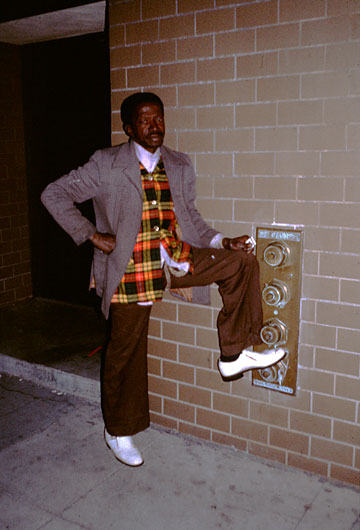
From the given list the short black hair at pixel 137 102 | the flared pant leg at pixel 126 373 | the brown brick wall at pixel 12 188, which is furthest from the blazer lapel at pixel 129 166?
the brown brick wall at pixel 12 188

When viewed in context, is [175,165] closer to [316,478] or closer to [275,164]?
[275,164]

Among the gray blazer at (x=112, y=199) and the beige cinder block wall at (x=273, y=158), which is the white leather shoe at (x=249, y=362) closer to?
the beige cinder block wall at (x=273, y=158)

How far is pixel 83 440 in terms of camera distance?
398cm

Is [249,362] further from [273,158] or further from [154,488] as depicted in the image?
[273,158]

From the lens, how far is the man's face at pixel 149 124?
10.6 ft

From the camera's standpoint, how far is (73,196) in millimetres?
3289

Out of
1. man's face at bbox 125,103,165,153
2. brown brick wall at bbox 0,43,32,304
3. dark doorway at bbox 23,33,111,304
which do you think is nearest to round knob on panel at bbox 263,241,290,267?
man's face at bbox 125,103,165,153

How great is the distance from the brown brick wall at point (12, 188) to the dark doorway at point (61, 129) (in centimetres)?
9

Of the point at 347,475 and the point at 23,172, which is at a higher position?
the point at 23,172

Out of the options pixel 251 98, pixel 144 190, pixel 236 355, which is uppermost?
pixel 251 98

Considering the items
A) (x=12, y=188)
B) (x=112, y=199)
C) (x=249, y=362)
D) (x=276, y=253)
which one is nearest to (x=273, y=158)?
(x=276, y=253)

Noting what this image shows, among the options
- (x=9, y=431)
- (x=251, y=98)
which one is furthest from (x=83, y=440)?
(x=251, y=98)

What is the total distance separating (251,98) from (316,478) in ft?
8.01

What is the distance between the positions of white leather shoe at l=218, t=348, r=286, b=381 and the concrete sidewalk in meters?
0.64
